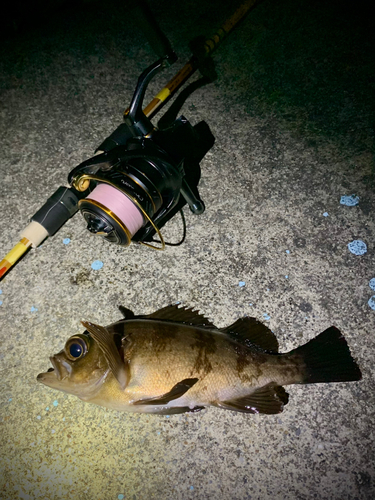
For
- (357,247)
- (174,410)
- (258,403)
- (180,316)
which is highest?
(180,316)

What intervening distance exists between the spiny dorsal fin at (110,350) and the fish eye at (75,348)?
0.58 feet

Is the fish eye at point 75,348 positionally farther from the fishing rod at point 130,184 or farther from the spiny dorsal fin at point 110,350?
the fishing rod at point 130,184

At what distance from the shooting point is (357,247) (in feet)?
7.38

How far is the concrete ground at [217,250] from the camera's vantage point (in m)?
1.88

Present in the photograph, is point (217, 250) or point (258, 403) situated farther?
point (217, 250)

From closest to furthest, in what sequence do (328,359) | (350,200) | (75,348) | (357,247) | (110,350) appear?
1. (110,350)
2. (75,348)
3. (328,359)
4. (357,247)
5. (350,200)

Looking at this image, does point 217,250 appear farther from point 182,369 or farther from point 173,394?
point 173,394

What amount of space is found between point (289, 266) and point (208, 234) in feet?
2.11

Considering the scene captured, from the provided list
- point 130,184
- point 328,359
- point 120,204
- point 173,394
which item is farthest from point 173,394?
point 130,184

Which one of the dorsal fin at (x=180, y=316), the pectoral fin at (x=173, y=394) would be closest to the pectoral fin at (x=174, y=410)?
the pectoral fin at (x=173, y=394)

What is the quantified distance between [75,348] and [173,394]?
57cm

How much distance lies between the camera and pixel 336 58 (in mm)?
2920

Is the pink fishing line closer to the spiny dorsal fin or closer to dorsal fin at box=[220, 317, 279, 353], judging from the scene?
the spiny dorsal fin

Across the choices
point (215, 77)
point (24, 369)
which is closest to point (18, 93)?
point (215, 77)
